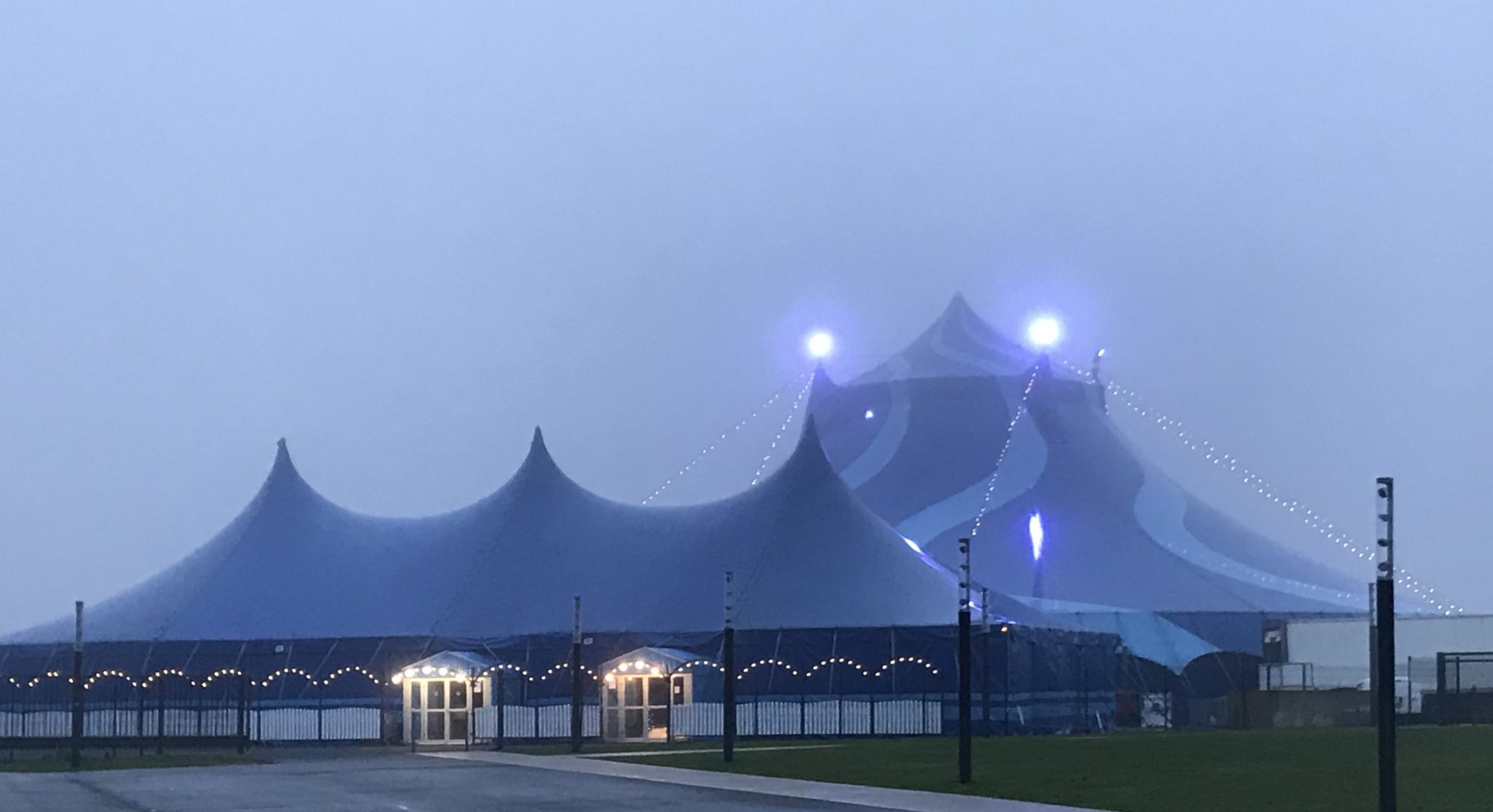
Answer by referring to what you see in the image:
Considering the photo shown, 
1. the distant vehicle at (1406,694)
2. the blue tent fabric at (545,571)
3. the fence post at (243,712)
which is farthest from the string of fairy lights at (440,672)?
the distant vehicle at (1406,694)

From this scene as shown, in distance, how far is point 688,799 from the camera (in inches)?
933

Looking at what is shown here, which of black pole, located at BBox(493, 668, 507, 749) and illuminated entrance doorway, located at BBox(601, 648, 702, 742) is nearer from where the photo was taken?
black pole, located at BBox(493, 668, 507, 749)

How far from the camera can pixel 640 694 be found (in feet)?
151

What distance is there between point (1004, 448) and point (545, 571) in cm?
1719

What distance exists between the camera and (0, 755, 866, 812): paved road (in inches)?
897

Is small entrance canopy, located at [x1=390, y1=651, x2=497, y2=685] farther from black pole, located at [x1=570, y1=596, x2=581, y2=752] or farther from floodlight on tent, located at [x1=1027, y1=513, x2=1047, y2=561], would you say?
floodlight on tent, located at [x1=1027, y1=513, x2=1047, y2=561]

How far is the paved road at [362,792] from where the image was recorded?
22.8m

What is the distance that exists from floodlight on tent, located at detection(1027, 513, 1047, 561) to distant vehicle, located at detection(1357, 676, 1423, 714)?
34.3ft

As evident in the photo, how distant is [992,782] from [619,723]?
21.0 m

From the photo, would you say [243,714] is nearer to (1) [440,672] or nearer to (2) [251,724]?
(2) [251,724]

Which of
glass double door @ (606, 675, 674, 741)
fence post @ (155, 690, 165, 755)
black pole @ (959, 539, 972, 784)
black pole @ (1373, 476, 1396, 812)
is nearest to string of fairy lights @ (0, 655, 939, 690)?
glass double door @ (606, 675, 674, 741)

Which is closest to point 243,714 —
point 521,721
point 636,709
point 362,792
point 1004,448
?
point 521,721

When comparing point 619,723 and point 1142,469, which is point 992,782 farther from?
point 1142,469

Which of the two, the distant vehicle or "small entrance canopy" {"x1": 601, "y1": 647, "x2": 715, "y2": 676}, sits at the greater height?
"small entrance canopy" {"x1": 601, "y1": 647, "x2": 715, "y2": 676}
